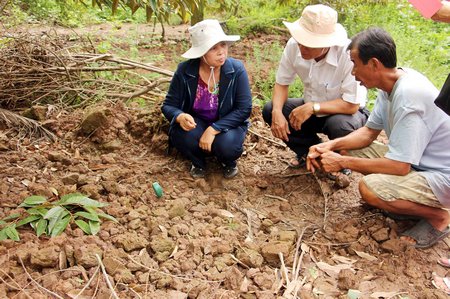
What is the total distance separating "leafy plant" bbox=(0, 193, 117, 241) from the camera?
2283mm

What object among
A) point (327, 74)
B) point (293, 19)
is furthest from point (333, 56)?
point (293, 19)

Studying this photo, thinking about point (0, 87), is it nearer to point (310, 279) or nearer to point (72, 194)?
point (72, 194)

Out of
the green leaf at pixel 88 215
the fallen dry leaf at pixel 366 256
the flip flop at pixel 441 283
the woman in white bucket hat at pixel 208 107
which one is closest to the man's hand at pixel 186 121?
the woman in white bucket hat at pixel 208 107

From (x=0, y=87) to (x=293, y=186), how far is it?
2.75 m

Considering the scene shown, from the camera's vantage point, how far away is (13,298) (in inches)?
74.4

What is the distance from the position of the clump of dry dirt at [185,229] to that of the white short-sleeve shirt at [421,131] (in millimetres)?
457

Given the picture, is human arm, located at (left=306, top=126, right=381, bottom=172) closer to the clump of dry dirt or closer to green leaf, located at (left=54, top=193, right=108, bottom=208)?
the clump of dry dirt

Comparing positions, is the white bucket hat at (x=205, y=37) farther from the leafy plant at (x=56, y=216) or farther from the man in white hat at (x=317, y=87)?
the leafy plant at (x=56, y=216)

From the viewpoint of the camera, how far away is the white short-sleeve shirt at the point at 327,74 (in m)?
2.98

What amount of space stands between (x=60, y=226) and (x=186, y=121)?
3.72ft

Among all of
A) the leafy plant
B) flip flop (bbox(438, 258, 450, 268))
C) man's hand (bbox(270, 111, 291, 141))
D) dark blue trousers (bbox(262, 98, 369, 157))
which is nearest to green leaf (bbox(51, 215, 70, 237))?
the leafy plant

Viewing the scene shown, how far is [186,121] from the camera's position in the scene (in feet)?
9.98

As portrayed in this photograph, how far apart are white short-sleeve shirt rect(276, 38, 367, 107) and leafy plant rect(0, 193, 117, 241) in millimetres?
1680

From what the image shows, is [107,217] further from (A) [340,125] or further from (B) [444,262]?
(B) [444,262]
